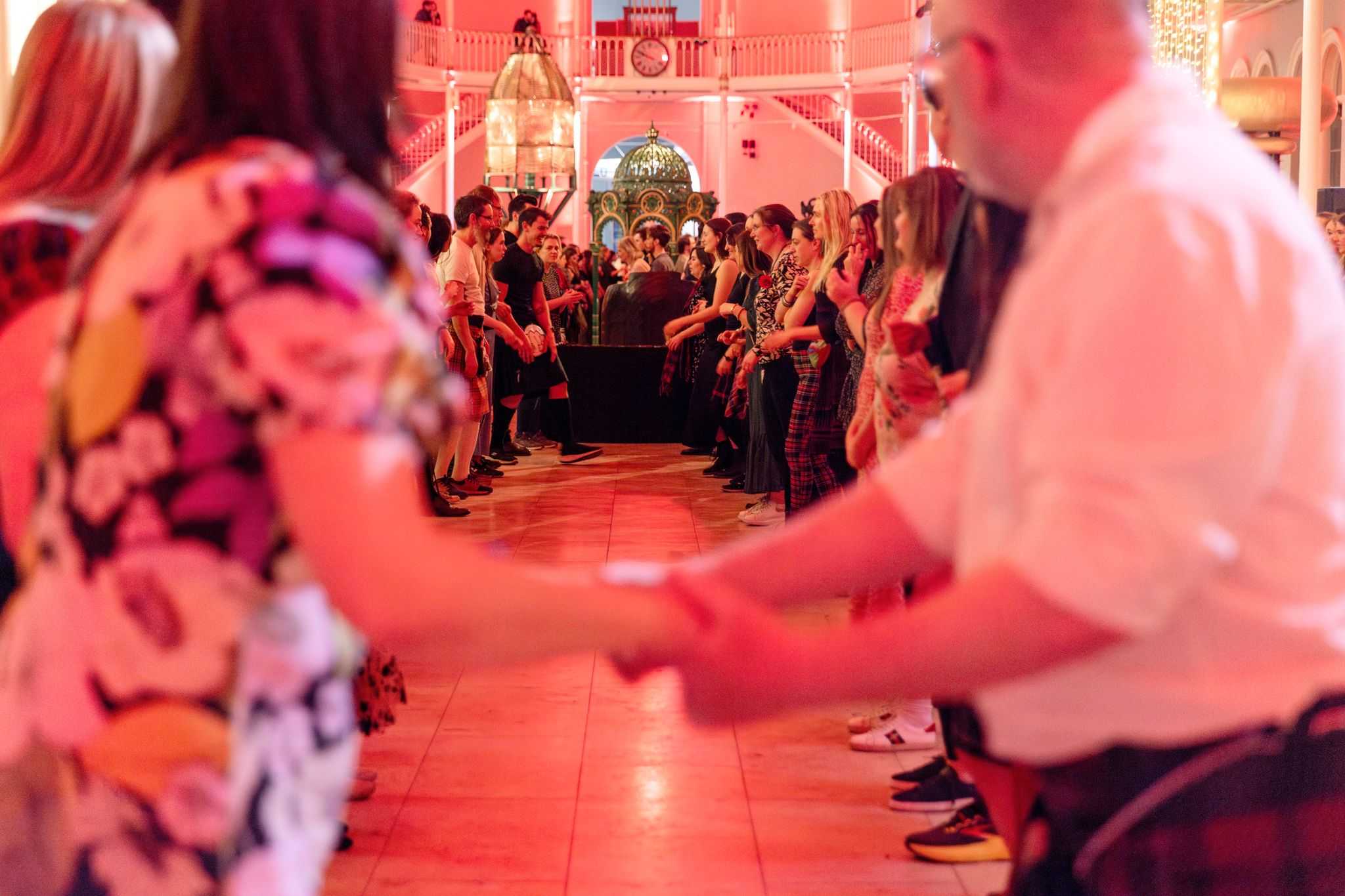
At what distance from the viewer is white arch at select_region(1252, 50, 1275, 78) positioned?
62.3 ft

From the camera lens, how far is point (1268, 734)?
1.26 metres

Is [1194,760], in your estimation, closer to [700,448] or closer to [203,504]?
[203,504]

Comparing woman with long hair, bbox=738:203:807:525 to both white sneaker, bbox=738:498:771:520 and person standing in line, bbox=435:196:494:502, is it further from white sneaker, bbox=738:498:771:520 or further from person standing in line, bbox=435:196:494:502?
person standing in line, bbox=435:196:494:502

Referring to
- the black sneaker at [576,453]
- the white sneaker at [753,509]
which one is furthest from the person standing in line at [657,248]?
the white sneaker at [753,509]

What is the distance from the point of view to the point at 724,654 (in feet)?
4.12

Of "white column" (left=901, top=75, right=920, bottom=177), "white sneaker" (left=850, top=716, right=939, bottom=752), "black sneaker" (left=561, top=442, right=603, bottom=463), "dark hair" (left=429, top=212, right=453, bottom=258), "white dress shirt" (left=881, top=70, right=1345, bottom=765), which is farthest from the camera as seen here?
"white column" (left=901, top=75, right=920, bottom=177)

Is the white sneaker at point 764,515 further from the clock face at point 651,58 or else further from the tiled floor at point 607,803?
the clock face at point 651,58

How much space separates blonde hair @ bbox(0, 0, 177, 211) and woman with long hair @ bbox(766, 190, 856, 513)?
4428 mm

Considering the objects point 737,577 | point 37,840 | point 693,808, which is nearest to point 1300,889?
point 737,577

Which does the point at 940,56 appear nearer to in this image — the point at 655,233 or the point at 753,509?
the point at 753,509

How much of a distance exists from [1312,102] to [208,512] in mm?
8737

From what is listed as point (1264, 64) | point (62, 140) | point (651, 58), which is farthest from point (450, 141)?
point (62, 140)

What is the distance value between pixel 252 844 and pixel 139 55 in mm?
1138

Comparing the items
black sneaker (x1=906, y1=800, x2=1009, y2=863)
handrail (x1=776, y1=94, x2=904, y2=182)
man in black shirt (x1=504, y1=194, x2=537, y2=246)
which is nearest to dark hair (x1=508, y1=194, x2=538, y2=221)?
man in black shirt (x1=504, y1=194, x2=537, y2=246)
